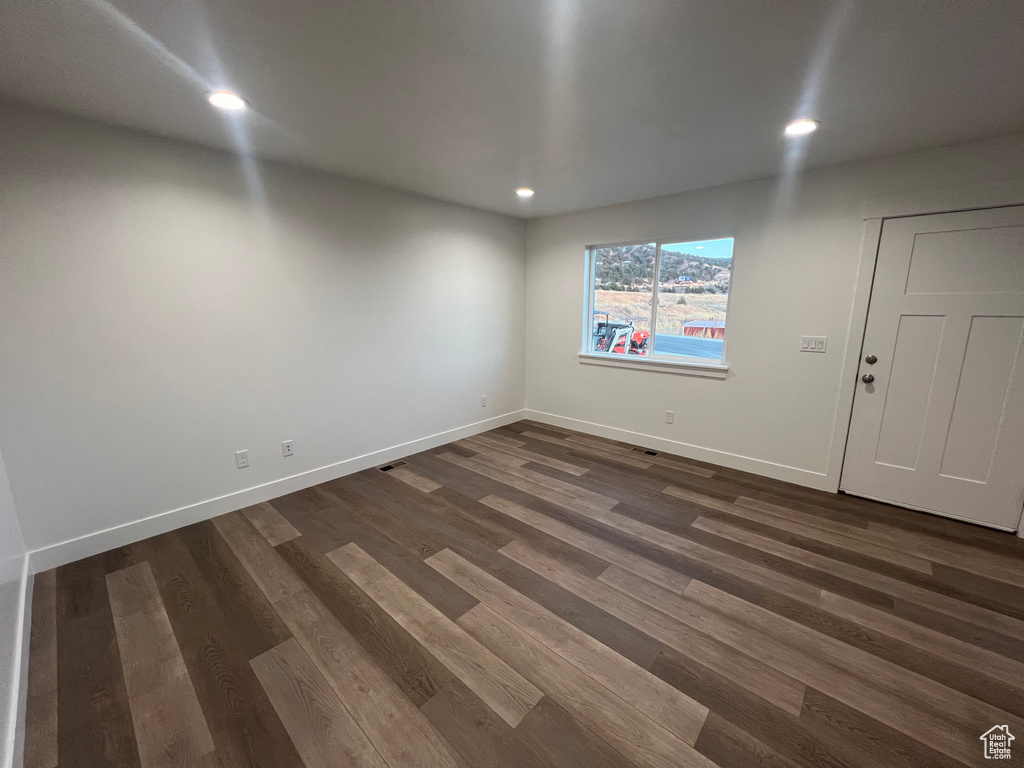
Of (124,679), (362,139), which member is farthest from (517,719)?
(362,139)

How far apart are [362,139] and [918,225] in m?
3.49

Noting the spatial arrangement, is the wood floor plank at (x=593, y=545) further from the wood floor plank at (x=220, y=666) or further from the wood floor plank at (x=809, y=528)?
the wood floor plank at (x=220, y=666)

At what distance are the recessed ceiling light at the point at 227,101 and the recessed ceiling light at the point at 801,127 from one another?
273cm

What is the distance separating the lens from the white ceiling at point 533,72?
1.32 m

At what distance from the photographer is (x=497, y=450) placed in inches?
155

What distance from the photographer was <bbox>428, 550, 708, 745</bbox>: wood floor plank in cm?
141

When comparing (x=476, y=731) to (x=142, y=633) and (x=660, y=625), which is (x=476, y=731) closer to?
(x=660, y=625)

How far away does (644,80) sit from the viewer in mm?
1703

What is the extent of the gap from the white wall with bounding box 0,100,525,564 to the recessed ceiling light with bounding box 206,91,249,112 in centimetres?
68

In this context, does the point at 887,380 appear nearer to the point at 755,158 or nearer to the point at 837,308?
the point at 837,308

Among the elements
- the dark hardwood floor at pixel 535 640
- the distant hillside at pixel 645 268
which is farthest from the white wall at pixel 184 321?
the distant hillside at pixel 645 268

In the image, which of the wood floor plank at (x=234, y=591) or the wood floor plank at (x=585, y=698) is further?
the wood floor plank at (x=234, y=591)

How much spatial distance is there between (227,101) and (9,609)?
2344mm
